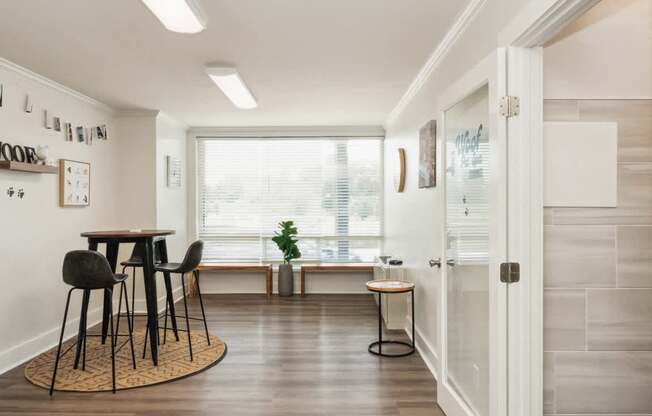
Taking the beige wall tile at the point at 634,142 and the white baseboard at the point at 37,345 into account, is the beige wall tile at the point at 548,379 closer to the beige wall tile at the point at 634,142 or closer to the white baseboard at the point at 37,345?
the beige wall tile at the point at 634,142

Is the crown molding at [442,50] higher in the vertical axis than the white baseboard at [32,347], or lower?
higher

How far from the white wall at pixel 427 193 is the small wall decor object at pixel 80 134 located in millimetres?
3340

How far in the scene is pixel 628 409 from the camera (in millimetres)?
2082

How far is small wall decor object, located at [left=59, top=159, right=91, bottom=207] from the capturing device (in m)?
Result: 4.31

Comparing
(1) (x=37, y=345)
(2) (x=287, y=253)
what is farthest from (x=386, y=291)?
(1) (x=37, y=345)

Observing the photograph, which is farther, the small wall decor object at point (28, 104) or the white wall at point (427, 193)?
the small wall decor object at point (28, 104)

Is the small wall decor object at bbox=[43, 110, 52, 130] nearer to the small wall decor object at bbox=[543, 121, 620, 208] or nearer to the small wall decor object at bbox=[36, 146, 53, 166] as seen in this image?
the small wall decor object at bbox=[36, 146, 53, 166]

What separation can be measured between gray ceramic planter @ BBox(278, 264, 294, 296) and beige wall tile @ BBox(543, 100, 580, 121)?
489cm

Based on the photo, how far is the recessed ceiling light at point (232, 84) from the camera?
3.67m

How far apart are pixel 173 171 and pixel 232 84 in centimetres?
240

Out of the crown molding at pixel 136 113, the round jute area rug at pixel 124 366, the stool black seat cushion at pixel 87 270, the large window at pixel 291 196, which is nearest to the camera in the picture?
the stool black seat cushion at pixel 87 270

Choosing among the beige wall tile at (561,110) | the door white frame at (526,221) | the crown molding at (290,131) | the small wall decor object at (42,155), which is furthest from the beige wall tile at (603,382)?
the crown molding at (290,131)

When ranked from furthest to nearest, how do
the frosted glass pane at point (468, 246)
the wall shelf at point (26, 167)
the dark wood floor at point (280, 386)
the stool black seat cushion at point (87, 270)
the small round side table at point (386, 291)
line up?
1. the small round side table at point (386, 291)
2. the wall shelf at point (26, 167)
3. the stool black seat cushion at point (87, 270)
4. the dark wood floor at point (280, 386)
5. the frosted glass pane at point (468, 246)

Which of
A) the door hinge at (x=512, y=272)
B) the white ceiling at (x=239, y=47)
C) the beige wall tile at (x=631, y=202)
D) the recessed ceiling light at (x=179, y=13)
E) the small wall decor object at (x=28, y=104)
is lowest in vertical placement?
the door hinge at (x=512, y=272)
